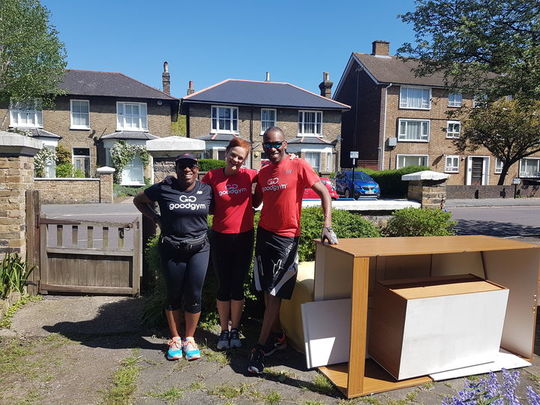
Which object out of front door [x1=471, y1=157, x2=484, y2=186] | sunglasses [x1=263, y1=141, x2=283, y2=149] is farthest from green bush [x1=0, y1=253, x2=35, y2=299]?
front door [x1=471, y1=157, x2=484, y2=186]

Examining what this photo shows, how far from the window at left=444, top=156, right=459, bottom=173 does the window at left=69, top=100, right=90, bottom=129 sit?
87.1ft

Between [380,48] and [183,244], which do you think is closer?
[183,244]

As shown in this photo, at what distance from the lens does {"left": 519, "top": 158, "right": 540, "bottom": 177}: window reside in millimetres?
33031

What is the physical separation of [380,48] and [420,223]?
105 feet

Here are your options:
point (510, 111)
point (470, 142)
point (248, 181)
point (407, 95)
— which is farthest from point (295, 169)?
point (407, 95)

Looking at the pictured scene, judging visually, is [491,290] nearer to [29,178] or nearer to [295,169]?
[295,169]

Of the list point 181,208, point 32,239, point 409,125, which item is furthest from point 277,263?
point 409,125

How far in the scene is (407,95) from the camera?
30.2m

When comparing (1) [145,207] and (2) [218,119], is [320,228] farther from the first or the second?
(2) [218,119]

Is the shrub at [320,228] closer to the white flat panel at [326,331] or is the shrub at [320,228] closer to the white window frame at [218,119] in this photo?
the white flat panel at [326,331]

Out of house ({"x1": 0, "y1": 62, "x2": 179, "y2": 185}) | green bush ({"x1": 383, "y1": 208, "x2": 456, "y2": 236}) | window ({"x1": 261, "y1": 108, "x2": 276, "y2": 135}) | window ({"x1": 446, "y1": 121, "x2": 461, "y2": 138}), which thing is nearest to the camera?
green bush ({"x1": 383, "y1": 208, "x2": 456, "y2": 236})

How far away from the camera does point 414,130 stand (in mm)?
30516

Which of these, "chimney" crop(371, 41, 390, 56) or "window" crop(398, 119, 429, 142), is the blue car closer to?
"window" crop(398, 119, 429, 142)

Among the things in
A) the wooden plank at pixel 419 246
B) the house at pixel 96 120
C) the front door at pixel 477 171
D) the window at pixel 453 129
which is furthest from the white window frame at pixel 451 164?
the wooden plank at pixel 419 246
